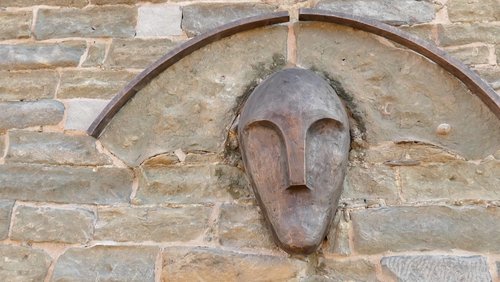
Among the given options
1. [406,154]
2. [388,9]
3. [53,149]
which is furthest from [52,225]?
[388,9]

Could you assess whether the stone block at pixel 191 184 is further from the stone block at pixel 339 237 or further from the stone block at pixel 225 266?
the stone block at pixel 339 237

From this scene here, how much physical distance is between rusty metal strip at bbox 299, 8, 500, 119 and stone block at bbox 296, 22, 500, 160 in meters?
0.02

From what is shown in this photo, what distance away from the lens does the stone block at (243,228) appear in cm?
185

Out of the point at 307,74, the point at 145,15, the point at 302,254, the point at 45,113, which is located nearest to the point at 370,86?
the point at 307,74

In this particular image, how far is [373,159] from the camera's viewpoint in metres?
1.96

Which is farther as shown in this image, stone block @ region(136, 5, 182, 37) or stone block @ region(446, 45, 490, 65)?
stone block @ region(136, 5, 182, 37)

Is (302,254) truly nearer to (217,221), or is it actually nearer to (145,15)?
(217,221)

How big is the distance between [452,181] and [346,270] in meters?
0.46

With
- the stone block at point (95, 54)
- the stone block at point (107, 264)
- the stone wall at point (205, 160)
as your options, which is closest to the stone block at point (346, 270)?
the stone wall at point (205, 160)

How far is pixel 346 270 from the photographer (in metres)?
1.78

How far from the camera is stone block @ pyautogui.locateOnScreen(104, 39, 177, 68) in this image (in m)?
2.22

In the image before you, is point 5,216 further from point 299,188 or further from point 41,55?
point 299,188

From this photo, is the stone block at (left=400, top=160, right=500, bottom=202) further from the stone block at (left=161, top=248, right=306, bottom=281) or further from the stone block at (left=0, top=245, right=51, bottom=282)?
the stone block at (left=0, top=245, right=51, bottom=282)

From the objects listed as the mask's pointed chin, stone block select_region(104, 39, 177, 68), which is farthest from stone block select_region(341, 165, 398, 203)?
stone block select_region(104, 39, 177, 68)
